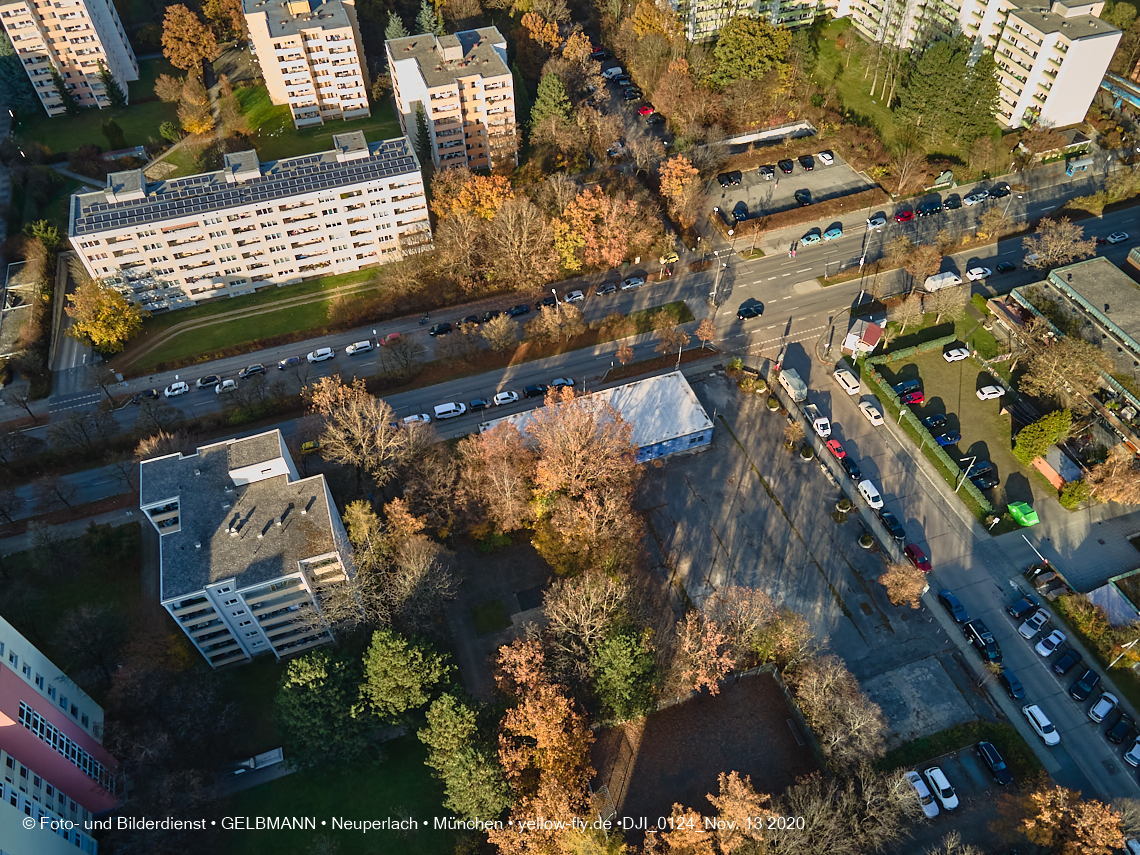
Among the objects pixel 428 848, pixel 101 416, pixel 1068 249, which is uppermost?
pixel 1068 249

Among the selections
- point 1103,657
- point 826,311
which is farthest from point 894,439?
point 1103,657

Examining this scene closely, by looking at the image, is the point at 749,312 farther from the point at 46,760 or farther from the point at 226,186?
the point at 46,760

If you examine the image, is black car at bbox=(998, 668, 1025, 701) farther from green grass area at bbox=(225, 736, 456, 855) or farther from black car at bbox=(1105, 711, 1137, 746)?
green grass area at bbox=(225, 736, 456, 855)

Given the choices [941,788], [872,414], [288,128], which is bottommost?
[941,788]

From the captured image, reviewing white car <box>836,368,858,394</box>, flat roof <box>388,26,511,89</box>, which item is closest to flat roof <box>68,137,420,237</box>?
flat roof <box>388,26,511,89</box>

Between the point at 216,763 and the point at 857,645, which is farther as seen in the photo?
the point at 857,645

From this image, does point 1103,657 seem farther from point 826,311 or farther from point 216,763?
point 216,763

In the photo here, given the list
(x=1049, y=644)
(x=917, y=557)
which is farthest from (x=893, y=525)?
(x=1049, y=644)
